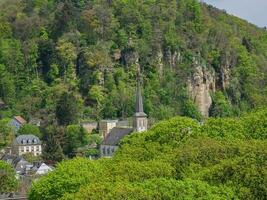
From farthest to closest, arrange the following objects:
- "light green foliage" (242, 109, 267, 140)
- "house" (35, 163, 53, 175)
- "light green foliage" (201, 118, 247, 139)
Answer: "house" (35, 163, 53, 175) → "light green foliage" (201, 118, 247, 139) → "light green foliage" (242, 109, 267, 140)

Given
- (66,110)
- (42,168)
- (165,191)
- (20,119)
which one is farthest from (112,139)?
(165,191)

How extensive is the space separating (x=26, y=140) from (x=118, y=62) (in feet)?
66.7

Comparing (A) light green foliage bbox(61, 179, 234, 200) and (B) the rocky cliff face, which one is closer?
(A) light green foliage bbox(61, 179, 234, 200)

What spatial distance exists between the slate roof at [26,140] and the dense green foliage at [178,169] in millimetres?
31783

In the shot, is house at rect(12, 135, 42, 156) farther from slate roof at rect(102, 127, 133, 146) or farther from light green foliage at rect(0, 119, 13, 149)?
slate roof at rect(102, 127, 133, 146)

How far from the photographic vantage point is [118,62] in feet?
318

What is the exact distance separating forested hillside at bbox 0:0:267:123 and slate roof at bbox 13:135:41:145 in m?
4.13

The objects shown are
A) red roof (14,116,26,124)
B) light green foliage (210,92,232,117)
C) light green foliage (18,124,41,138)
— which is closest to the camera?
light green foliage (18,124,41,138)

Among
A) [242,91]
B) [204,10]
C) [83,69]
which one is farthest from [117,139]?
[204,10]

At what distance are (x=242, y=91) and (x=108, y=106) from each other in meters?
23.9

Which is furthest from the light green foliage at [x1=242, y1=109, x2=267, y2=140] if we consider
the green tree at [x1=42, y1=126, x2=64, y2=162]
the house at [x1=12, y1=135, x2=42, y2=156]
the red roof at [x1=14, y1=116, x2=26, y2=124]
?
the red roof at [x1=14, y1=116, x2=26, y2=124]

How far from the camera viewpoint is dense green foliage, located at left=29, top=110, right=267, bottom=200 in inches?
1240

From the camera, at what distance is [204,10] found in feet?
383

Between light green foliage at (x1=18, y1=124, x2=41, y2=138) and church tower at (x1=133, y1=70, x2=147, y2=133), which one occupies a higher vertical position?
church tower at (x1=133, y1=70, x2=147, y2=133)
